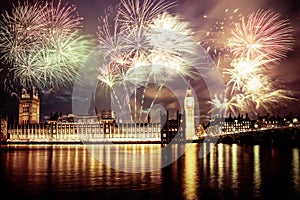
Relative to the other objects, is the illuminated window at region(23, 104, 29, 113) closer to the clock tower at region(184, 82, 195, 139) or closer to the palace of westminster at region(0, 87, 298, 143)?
the palace of westminster at region(0, 87, 298, 143)

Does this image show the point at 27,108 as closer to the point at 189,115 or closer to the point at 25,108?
the point at 25,108

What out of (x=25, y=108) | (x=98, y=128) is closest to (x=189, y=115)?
(x=98, y=128)

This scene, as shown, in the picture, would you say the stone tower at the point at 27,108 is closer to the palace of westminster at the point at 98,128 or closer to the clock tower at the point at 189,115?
the palace of westminster at the point at 98,128

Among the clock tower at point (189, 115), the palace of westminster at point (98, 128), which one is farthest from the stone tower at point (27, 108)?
the clock tower at point (189, 115)

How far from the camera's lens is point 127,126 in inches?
7028

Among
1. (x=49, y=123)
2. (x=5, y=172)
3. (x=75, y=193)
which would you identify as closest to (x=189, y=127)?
(x=49, y=123)

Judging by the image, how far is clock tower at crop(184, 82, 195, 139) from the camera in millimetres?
165250

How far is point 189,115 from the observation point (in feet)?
563

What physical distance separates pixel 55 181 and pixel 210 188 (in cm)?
1080

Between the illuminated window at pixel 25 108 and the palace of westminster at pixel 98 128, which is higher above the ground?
the illuminated window at pixel 25 108

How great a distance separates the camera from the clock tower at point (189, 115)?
165250 mm

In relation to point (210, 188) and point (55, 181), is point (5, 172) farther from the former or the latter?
point (210, 188)

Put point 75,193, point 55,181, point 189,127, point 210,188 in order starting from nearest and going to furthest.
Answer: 1. point 75,193
2. point 210,188
3. point 55,181
4. point 189,127

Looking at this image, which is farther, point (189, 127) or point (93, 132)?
point (93, 132)
